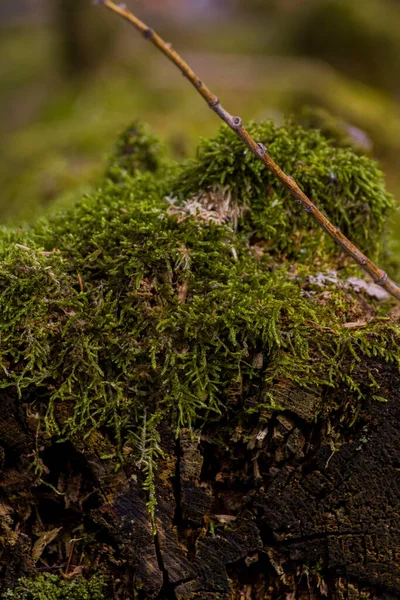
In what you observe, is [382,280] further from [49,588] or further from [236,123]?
[49,588]

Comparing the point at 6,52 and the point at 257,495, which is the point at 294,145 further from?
the point at 6,52

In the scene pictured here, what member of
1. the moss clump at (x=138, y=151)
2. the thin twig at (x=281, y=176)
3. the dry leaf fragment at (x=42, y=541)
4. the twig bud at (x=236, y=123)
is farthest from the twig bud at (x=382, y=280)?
the moss clump at (x=138, y=151)

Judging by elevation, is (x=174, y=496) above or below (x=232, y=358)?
below

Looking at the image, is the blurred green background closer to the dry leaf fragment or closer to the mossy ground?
the mossy ground

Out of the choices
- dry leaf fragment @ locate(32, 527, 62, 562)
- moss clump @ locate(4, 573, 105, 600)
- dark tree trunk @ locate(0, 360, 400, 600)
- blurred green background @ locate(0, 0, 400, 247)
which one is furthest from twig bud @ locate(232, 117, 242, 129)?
blurred green background @ locate(0, 0, 400, 247)

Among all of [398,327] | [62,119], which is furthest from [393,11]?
[398,327]

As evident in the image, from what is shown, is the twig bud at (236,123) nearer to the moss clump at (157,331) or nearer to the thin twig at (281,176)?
the thin twig at (281,176)
